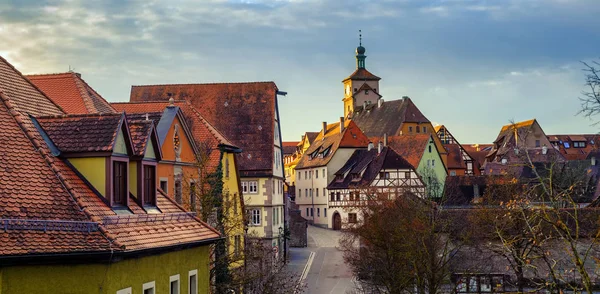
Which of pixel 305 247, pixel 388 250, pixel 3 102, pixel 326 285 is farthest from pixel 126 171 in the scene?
pixel 305 247

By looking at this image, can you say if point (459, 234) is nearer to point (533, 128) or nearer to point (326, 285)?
point (326, 285)

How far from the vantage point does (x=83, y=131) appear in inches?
Answer: 610

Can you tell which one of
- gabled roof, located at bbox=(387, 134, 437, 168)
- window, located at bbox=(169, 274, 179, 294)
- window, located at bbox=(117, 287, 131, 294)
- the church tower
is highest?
the church tower

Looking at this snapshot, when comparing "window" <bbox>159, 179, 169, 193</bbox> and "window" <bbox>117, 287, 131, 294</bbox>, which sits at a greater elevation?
"window" <bbox>159, 179, 169, 193</bbox>

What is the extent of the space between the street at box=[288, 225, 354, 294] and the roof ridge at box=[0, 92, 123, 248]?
887 inches

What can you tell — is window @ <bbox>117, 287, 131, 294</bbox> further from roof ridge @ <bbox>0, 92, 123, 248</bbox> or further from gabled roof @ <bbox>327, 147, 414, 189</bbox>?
gabled roof @ <bbox>327, 147, 414, 189</bbox>

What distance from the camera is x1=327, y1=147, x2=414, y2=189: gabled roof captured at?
73.8 meters

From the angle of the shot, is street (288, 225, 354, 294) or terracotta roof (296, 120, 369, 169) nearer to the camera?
street (288, 225, 354, 294)

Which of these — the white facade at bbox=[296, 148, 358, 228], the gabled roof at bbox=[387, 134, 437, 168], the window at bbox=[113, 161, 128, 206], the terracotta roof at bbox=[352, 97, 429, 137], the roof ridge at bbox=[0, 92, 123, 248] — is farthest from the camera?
→ the terracotta roof at bbox=[352, 97, 429, 137]

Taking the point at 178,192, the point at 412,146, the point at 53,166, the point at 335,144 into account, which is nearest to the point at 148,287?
the point at 53,166

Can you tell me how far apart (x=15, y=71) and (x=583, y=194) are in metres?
62.5

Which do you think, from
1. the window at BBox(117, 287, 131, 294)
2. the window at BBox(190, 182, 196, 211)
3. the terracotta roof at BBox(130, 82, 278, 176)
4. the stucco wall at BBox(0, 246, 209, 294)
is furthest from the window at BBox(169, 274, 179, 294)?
the terracotta roof at BBox(130, 82, 278, 176)

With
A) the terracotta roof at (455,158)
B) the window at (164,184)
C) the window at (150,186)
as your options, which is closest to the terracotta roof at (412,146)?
the terracotta roof at (455,158)

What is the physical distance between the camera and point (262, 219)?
5091cm
